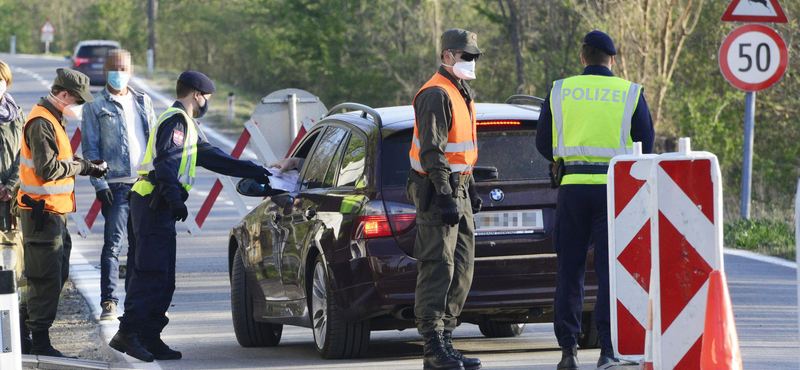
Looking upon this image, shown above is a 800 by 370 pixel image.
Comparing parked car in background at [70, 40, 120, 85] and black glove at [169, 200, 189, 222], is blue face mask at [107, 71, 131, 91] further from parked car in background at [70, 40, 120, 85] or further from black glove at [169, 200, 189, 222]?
parked car in background at [70, 40, 120, 85]

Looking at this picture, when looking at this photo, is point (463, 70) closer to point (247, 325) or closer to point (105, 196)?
point (247, 325)

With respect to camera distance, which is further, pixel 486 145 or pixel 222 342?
pixel 222 342

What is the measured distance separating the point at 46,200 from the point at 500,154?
292cm

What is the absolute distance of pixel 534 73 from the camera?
96.2 ft

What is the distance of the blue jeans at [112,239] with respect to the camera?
9.45 m

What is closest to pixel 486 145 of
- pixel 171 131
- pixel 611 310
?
pixel 611 310

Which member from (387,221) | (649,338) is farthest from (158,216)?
(649,338)

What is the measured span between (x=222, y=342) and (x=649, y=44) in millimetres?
14892

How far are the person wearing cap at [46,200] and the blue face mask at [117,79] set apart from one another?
1.67 m

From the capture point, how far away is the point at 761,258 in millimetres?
11867

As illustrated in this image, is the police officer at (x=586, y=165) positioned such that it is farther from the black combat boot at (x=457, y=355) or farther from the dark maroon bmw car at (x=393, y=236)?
the black combat boot at (x=457, y=355)

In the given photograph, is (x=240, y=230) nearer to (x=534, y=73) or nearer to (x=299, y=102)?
(x=299, y=102)

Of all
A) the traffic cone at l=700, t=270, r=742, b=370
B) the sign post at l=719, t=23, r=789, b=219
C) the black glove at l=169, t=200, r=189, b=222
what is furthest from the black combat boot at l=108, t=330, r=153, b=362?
the sign post at l=719, t=23, r=789, b=219

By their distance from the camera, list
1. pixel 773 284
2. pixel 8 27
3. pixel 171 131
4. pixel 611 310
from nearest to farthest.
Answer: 1. pixel 611 310
2. pixel 171 131
3. pixel 773 284
4. pixel 8 27
